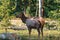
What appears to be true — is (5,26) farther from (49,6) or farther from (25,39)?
(49,6)

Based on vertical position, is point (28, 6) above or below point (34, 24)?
below

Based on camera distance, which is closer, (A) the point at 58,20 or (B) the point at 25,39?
(B) the point at 25,39

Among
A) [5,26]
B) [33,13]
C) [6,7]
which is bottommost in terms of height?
[33,13]

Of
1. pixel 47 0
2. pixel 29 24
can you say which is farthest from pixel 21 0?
pixel 29 24

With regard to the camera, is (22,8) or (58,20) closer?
(58,20)

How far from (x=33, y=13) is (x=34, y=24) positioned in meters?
21.0

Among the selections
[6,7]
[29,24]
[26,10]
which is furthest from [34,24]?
[26,10]

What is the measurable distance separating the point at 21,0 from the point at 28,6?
4.63 ft

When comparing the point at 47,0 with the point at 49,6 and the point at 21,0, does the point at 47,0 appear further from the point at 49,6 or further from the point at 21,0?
the point at 21,0

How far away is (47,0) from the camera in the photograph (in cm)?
3916

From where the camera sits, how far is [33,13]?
39.2 m

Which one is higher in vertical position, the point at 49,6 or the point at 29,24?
the point at 29,24

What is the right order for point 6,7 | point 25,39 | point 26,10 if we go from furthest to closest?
point 26,10 → point 6,7 → point 25,39

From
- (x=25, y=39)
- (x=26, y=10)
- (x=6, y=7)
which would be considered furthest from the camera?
(x=26, y=10)
